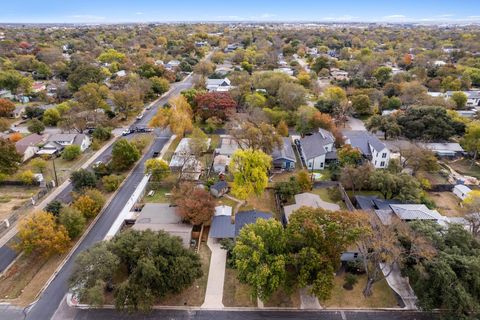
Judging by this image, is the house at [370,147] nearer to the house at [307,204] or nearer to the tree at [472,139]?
the tree at [472,139]

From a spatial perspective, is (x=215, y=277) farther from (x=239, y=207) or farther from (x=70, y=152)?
(x=70, y=152)

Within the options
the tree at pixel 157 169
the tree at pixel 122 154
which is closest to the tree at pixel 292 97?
the tree at pixel 157 169

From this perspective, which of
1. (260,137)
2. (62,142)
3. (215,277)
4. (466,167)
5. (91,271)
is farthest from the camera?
(62,142)

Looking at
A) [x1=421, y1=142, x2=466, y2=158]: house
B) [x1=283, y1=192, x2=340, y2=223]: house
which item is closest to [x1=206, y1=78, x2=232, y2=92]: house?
[x1=421, y1=142, x2=466, y2=158]: house

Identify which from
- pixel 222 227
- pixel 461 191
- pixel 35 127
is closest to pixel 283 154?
pixel 222 227

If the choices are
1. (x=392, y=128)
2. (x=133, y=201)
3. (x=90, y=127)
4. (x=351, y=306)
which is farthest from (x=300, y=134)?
(x=90, y=127)
